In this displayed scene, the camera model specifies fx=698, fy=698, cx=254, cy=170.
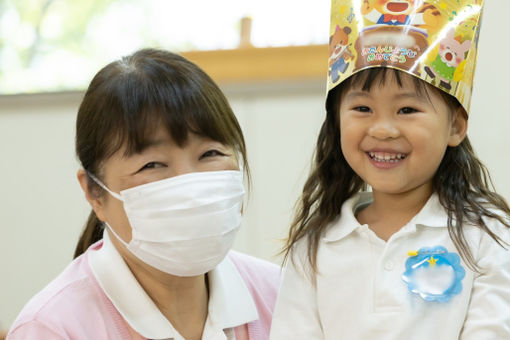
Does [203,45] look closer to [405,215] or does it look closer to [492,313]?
[405,215]

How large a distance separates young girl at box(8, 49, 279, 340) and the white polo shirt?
211 mm

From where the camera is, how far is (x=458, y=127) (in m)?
1.56

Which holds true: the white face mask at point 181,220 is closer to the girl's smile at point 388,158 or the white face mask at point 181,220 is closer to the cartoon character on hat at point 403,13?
the girl's smile at point 388,158

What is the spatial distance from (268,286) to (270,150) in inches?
55.1

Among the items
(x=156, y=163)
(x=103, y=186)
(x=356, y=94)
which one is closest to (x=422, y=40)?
(x=356, y=94)

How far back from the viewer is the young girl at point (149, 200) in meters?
1.55

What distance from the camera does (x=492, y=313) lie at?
4.61 feet

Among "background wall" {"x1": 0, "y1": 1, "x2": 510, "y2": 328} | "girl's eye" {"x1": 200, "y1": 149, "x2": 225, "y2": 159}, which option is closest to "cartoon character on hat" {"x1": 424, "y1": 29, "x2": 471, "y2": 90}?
"girl's eye" {"x1": 200, "y1": 149, "x2": 225, "y2": 159}

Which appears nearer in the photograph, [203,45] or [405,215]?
[405,215]

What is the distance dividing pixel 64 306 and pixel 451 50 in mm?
1025

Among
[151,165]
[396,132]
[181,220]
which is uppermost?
[396,132]

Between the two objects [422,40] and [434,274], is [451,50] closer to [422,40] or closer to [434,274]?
[422,40]

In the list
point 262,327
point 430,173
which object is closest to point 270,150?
point 262,327

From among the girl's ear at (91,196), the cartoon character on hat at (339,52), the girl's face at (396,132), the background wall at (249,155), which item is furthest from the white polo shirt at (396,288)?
the background wall at (249,155)
